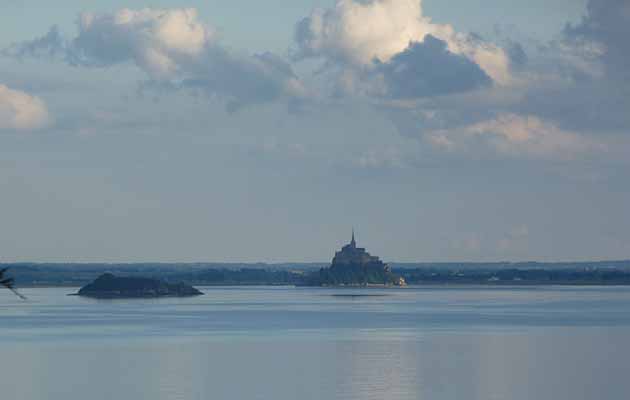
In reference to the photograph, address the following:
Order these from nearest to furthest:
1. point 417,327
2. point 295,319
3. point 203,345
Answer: point 203,345
point 417,327
point 295,319

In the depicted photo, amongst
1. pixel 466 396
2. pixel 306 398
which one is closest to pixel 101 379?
pixel 306 398

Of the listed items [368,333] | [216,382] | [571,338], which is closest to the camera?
[216,382]

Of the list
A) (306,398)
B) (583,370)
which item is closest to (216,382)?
(306,398)

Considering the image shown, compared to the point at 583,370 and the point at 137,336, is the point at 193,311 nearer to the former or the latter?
the point at 137,336

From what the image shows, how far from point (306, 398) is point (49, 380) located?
15.3 m

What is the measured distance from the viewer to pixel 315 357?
70.4 meters

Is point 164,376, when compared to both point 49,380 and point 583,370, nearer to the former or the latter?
point 49,380

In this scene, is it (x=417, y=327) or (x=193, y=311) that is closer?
(x=417, y=327)

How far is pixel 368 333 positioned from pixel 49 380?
4131cm

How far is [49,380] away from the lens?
57.1 metres

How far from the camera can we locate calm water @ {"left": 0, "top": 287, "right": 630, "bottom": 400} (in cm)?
5269

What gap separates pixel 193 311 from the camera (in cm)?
13862

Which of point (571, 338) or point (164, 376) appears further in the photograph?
point (571, 338)

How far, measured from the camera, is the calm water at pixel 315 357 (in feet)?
173
